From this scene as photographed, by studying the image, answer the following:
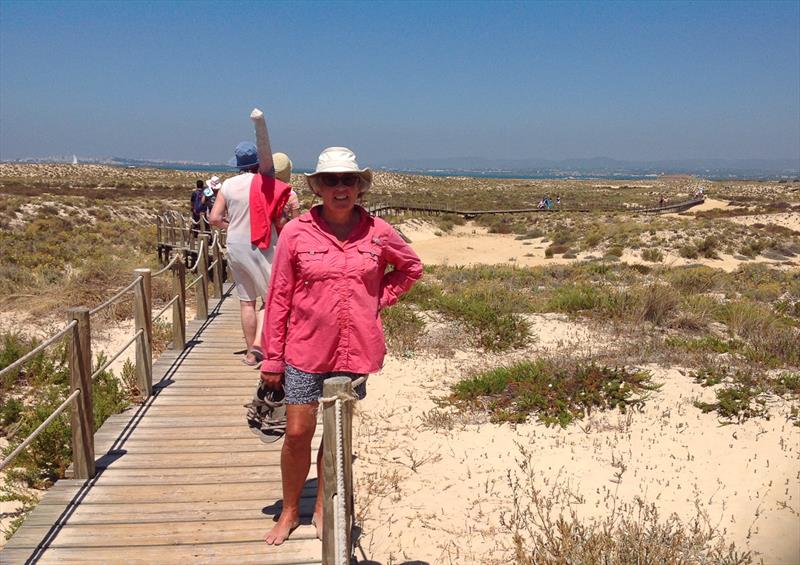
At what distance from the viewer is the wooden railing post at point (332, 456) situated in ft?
8.26

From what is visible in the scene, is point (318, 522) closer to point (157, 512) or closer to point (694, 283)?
point (157, 512)

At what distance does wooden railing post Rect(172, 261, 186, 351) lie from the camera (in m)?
6.55

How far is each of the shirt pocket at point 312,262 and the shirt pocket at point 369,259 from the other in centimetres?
16

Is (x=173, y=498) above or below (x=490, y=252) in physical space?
above

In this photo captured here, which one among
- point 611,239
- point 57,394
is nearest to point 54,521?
point 57,394

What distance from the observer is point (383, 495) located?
4.53m

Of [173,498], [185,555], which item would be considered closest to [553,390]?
[173,498]

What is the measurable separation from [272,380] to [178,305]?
396 centimetres

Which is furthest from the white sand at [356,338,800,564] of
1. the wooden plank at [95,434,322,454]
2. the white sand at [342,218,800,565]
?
the wooden plank at [95,434,322,454]

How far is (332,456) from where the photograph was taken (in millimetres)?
2643

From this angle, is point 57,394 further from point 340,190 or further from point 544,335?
point 544,335

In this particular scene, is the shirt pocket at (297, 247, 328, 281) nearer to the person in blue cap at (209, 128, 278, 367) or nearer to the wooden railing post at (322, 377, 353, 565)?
the wooden railing post at (322, 377, 353, 565)

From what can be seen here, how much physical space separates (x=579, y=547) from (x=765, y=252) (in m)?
23.7

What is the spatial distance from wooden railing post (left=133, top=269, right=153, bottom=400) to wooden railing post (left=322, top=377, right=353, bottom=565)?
310 centimetres
